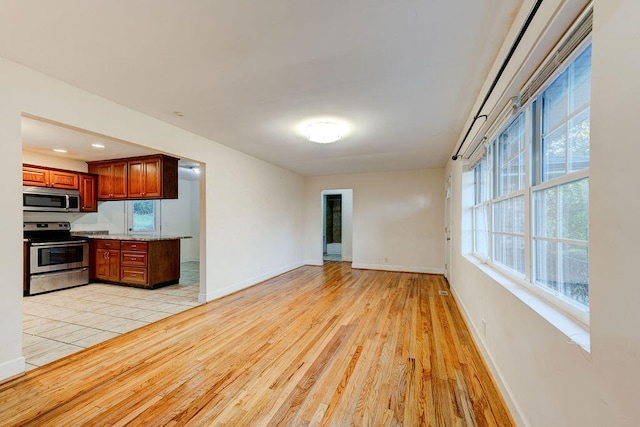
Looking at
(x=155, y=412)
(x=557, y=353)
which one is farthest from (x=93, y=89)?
(x=557, y=353)

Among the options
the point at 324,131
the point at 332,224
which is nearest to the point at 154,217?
the point at 332,224

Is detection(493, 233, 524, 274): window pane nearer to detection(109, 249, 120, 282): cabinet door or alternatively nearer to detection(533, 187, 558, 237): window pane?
detection(533, 187, 558, 237): window pane

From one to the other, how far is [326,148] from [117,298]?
13.2ft

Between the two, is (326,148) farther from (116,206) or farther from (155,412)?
(116,206)

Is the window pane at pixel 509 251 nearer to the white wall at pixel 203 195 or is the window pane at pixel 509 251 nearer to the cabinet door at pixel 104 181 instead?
A: the white wall at pixel 203 195

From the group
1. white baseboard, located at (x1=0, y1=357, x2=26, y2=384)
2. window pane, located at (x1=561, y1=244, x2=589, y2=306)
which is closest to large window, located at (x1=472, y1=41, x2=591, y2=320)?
window pane, located at (x1=561, y1=244, x2=589, y2=306)

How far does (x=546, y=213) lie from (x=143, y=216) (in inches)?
296

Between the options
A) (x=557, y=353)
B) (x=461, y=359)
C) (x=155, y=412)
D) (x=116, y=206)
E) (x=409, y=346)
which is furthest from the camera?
(x=116, y=206)

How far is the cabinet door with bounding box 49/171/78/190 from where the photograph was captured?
487 cm

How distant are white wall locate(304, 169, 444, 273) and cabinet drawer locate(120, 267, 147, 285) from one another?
3877 millimetres

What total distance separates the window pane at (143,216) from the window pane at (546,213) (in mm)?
7300

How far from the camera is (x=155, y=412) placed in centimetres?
169

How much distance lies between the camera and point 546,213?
150 centimetres

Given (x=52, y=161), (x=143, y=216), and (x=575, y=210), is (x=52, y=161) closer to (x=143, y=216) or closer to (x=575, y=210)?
(x=143, y=216)
